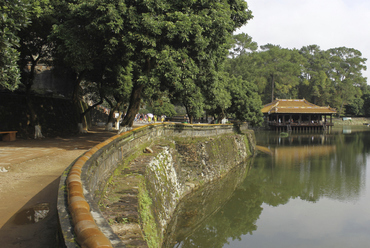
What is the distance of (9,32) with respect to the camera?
7816 mm

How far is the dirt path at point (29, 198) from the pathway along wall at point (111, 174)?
0.75 meters

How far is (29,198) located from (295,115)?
5433 cm

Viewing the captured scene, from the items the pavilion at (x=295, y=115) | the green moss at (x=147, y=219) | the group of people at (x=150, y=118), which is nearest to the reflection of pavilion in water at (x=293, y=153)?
the group of people at (x=150, y=118)

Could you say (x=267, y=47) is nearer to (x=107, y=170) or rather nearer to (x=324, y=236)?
(x=324, y=236)

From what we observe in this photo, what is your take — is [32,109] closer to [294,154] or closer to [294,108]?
[294,154]

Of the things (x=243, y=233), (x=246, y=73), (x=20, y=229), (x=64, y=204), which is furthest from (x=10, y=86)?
(x=246, y=73)

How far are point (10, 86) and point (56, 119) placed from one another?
A: 7.80 metres

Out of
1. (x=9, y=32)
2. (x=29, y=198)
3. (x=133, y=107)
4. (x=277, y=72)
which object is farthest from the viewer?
(x=277, y=72)

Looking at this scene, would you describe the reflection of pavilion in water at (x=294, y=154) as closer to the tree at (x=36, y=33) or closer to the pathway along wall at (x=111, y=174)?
the pathway along wall at (x=111, y=174)

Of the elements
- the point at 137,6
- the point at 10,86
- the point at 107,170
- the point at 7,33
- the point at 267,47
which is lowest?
the point at 107,170

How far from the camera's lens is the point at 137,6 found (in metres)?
10.5

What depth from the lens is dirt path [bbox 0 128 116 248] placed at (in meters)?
3.78

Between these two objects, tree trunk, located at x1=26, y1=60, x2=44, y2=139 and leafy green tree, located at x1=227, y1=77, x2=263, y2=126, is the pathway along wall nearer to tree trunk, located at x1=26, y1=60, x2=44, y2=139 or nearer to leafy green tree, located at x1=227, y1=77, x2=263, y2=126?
tree trunk, located at x1=26, y1=60, x2=44, y2=139

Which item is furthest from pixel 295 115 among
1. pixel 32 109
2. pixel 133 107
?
pixel 32 109
